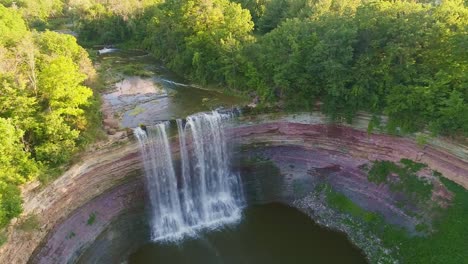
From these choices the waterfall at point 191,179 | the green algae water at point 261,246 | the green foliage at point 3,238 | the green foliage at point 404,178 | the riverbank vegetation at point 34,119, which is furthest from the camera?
the waterfall at point 191,179

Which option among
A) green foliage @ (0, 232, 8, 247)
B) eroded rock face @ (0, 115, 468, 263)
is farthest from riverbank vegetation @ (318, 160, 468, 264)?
green foliage @ (0, 232, 8, 247)

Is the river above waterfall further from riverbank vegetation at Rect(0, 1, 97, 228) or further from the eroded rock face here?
riverbank vegetation at Rect(0, 1, 97, 228)

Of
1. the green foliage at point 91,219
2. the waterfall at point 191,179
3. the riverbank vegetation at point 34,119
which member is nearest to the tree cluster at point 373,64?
the waterfall at point 191,179

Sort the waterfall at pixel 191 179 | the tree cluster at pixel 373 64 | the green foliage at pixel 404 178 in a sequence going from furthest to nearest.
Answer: the waterfall at pixel 191 179, the green foliage at pixel 404 178, the tree cluster at pixel 373 64

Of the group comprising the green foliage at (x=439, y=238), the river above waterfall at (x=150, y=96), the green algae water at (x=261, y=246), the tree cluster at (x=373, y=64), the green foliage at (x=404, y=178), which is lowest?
the green algae water at (x=261, y=246)

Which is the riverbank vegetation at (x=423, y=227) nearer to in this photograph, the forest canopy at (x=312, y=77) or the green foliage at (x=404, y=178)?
the green foliage at (x=404, y=178)

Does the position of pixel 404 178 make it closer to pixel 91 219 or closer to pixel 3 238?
pixel 91 219

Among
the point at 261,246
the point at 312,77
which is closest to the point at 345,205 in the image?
the point at 261,246
